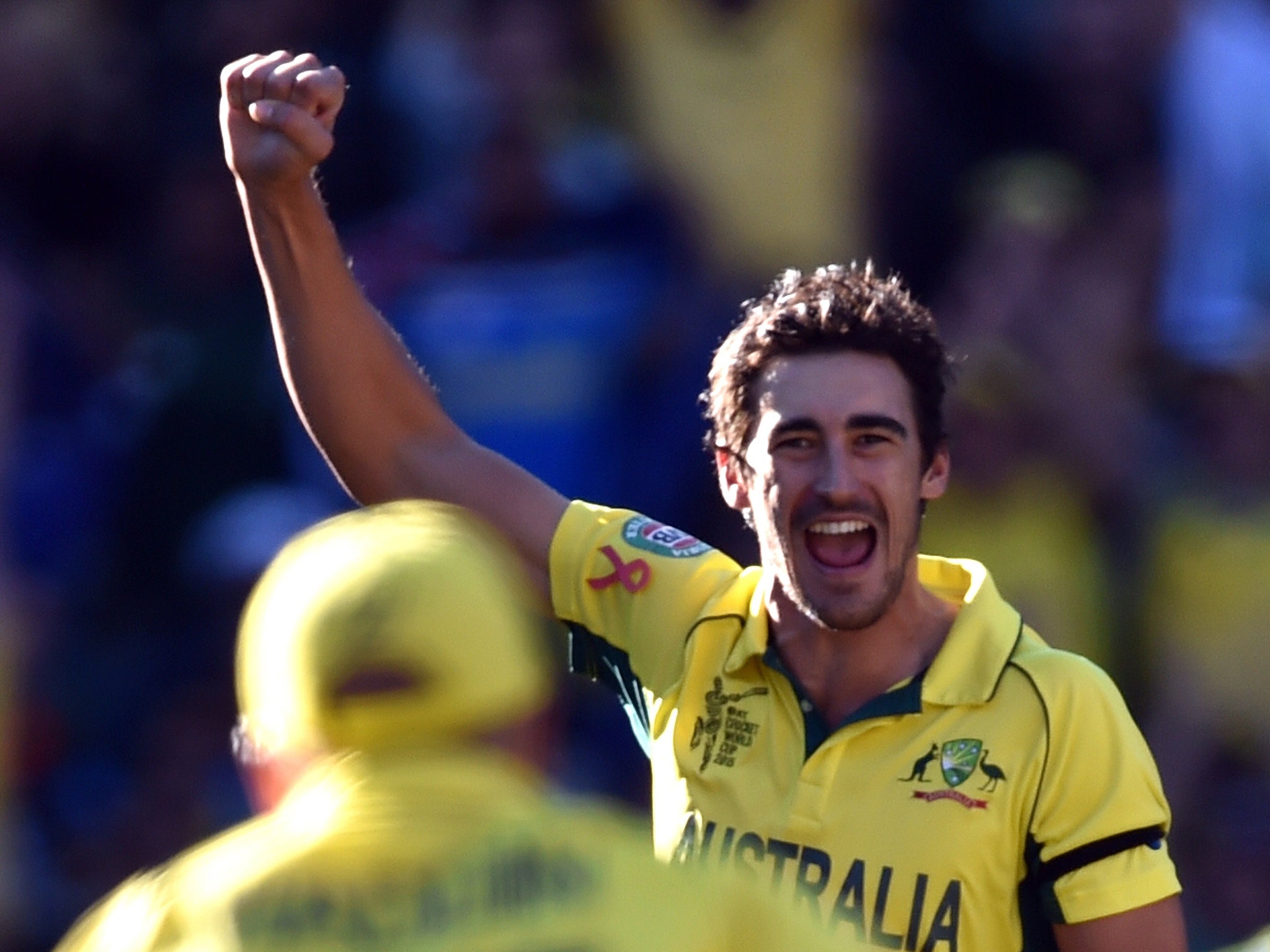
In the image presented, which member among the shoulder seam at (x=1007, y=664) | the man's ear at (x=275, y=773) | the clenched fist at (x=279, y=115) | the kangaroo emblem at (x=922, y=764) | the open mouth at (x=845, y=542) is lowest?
the man's ear at (x=275, y=773)

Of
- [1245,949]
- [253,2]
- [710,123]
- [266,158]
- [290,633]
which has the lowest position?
[1245,949]

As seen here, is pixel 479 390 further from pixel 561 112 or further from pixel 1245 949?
pixel 1245 949

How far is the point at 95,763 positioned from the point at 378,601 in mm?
5066

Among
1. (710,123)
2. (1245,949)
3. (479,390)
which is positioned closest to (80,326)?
(479,390)

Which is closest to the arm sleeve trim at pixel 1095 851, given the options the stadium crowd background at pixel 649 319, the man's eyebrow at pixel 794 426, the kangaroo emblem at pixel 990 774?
the kangaroo emblem at pixel 990 774

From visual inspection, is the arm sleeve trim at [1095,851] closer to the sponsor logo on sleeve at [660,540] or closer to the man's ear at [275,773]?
the sponsor logo on sleeve at [660,540]

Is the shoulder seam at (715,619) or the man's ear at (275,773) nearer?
the man's ear at (275,773)

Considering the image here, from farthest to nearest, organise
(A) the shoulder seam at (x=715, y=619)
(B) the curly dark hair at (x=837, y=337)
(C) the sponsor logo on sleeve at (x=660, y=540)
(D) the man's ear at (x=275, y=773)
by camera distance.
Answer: (C) the sponsor logo on sleeve at (x=660, y=540)
(A) the shoulder seam at (x=715, y=619)
(B) the curly dark hair at (x=837, y=337)
(D) the man's ear at (x=275, y=773)

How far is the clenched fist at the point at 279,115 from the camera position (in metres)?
4.10

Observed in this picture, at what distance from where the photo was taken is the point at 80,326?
7.51 meters

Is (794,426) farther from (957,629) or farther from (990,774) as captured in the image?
(990,774)

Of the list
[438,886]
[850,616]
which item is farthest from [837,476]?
[438,886]

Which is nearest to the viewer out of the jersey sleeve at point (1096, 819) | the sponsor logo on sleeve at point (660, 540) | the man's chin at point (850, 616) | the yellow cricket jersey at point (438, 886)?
the yellow cricket jersey at point (438, 886)

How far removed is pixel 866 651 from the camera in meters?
3.83
